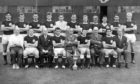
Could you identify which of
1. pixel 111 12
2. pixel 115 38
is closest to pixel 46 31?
pixel 115 38

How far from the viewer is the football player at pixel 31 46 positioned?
895 centimetres

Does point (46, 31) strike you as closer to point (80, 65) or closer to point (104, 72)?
point (80, 65)

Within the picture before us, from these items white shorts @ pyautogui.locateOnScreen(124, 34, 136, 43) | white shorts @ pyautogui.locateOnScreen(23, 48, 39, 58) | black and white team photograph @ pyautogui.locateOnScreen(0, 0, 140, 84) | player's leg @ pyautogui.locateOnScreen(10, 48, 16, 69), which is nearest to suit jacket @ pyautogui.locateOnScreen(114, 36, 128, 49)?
black and white team photograph @ pyautogui.locateOnScreen(0, 0, 140, 84)

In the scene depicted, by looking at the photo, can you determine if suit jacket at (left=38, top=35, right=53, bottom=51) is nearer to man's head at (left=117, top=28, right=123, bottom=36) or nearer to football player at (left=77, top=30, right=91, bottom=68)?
football player at (left=77, top=30, right=91, bottom=68)

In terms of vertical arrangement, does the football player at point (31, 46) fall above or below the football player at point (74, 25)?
below

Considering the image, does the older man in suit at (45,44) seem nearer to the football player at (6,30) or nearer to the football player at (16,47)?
the football player at (16,47)

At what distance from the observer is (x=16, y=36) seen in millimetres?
9211

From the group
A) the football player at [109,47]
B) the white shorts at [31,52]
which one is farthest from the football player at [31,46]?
the football player at [109,47]

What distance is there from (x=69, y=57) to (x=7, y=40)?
82.9 inches

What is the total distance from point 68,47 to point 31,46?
112 cm

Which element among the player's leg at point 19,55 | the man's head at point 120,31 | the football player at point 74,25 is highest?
the football player at point 74,25

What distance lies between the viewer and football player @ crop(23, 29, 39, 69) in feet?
29.4

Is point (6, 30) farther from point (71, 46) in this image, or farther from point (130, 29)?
point (130, 29)

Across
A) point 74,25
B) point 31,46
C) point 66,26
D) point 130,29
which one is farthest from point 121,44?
point 31,46
